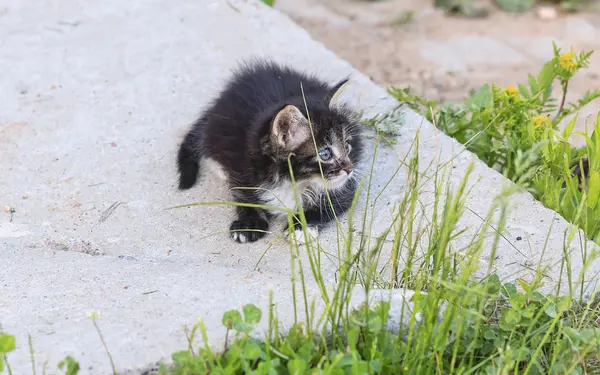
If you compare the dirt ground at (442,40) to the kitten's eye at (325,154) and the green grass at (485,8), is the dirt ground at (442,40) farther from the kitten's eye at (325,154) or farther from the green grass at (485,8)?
the kitten's eye at (325,154)

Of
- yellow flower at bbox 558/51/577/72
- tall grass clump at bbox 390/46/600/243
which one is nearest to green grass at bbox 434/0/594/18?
tall grass clump at bbox 390/46/600/243

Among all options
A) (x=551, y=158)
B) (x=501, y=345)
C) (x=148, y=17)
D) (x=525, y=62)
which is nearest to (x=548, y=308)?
(x=501, y=345)

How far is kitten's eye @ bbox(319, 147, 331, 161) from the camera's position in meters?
3.34

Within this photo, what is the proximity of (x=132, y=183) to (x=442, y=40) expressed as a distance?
12.5 ft

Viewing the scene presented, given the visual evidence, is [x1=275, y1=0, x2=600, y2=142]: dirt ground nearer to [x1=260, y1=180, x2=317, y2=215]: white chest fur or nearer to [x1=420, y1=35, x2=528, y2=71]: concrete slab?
[x1=420, y1=35, x2=528, y2=71]: concrete slab

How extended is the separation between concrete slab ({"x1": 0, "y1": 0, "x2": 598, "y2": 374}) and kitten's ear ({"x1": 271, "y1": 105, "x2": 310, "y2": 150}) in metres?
0.46

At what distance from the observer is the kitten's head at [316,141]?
325cm

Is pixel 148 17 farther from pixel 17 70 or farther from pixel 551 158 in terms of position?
pixel 551 158

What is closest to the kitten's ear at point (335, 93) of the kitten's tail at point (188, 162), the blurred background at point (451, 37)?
the kitten's tail at point (188, 162)

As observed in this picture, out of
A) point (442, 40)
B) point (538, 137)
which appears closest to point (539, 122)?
point (538, 137)

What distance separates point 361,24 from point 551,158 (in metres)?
3.63

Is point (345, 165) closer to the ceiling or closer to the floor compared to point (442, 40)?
closer to the floor

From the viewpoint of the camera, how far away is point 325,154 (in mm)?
3354

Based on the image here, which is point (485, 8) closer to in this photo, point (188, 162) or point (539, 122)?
point (539, 122)
